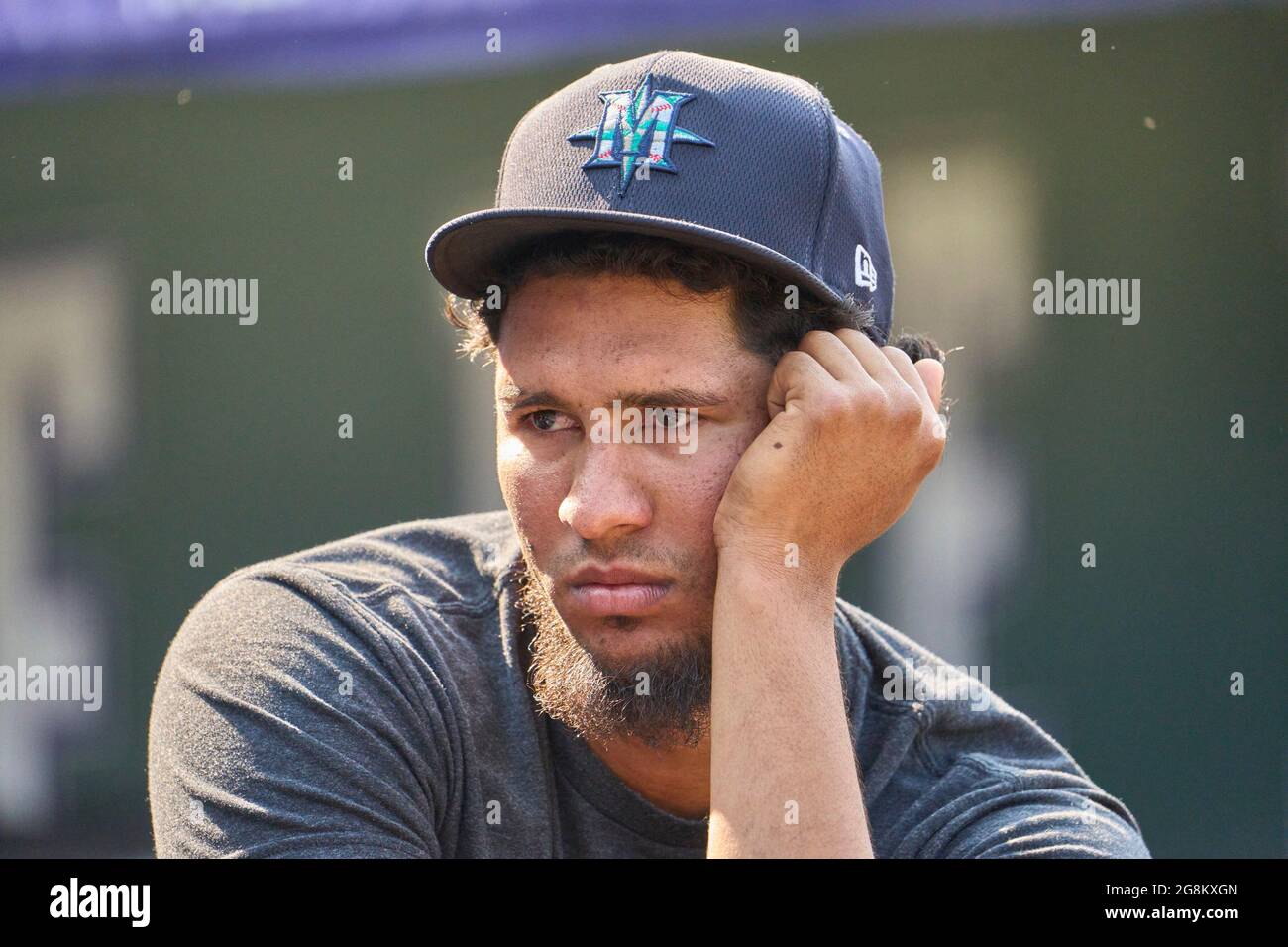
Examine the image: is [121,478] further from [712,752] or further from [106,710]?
[712,752]

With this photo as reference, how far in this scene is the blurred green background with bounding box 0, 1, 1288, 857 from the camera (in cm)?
639

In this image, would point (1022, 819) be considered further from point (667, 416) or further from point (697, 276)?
point (697, 276)

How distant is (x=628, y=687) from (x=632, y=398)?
1.76 ft

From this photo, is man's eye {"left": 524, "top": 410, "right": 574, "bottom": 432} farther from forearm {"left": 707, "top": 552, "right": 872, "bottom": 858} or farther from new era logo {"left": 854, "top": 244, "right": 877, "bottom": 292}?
new era logo {"left": 854, "top": 244, "right": 877, "bottom": 292}

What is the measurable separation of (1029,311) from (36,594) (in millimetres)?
5030

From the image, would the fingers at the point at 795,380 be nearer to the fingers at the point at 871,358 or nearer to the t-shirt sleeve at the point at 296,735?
the fingers at the point at 871,358

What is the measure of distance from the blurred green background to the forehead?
4046mm

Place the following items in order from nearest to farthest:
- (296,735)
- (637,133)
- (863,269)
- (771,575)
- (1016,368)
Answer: (296,735) → (771,575) → (637,133) → (863,269) → (1016,368)

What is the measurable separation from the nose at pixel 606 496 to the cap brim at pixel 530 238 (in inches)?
15.7

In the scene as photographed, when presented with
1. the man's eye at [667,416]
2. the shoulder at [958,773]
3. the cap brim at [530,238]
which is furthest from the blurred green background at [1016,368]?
the man's eye at [667,416]

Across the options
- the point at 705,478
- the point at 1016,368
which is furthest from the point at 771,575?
the point at 1016,368

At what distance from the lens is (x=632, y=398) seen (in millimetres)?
2660

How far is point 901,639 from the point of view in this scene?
338 cm
